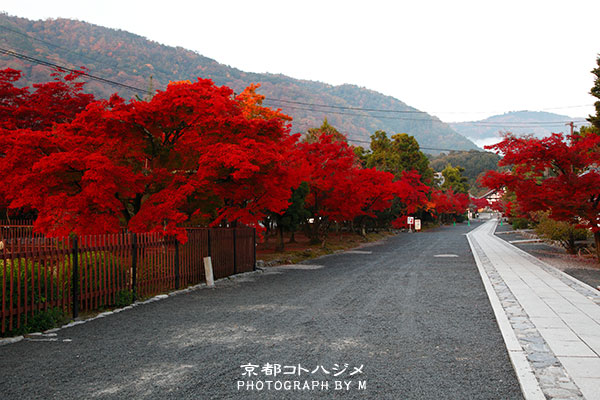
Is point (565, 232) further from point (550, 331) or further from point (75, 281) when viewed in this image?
point (75, 281)

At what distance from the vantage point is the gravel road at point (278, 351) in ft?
14.9

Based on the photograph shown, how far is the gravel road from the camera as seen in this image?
4.55 metres

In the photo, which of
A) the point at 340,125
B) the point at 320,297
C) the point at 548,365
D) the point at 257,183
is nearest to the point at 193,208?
the point at 257,183

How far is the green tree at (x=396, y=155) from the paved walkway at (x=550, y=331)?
Result: 1481 inches

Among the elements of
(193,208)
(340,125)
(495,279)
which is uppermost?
(340,125)

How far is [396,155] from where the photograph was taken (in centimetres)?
5406

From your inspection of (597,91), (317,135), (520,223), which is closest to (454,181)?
(520,223)

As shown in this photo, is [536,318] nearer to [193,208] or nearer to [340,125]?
[193,208]

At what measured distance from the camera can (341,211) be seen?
2716cm

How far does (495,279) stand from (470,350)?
7.90 meters

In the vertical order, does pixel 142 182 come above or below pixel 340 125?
below

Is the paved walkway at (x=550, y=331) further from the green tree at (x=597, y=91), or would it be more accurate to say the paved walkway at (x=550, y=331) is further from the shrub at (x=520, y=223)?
the shrub at (x=520, y=223)

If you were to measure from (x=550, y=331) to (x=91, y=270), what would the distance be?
830cm

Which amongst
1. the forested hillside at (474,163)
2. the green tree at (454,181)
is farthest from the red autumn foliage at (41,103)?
the forested hillside at (474,163)
